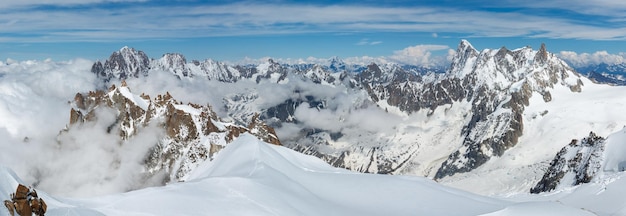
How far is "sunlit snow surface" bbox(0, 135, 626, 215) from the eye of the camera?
44.1m

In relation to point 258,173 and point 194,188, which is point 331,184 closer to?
point 258,173

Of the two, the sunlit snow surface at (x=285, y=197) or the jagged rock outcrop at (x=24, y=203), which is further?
the sunlit snow surface at (x=285, y=197)

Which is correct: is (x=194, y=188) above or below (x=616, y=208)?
above

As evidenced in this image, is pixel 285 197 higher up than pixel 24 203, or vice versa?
pixel 24 203

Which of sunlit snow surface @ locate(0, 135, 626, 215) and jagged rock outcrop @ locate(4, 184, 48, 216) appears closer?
jagged rock outcrop @ locate(4, 184, 48, 216)

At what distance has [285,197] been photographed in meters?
53.9

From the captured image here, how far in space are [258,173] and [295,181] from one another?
4.83 m

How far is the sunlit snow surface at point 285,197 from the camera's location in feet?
145

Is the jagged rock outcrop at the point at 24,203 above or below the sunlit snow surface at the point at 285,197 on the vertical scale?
above

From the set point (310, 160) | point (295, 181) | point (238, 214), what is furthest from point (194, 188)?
point (310, 160)

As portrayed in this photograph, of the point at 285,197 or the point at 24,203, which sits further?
the point at 285,197

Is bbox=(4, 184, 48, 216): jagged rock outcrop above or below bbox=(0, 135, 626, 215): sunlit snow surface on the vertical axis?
above

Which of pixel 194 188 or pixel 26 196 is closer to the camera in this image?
pixel 26 196

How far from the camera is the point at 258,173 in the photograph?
64.3 metres
